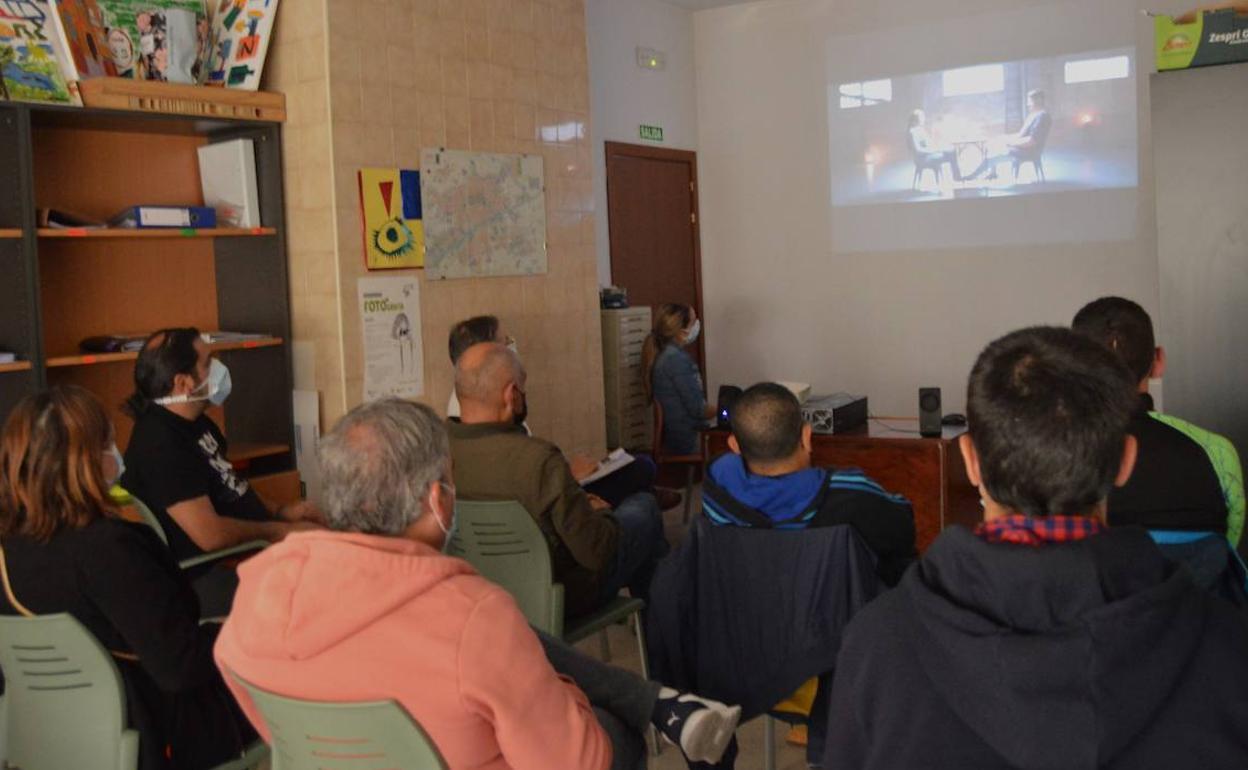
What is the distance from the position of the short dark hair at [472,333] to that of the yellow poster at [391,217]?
38 centimetres

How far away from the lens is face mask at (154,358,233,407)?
360 cm

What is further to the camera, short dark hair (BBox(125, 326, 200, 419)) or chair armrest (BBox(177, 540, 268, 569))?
short dark hair (BBox(125, 326, 200, 419))

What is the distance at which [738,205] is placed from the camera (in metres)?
7.79

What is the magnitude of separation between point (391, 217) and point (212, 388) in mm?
1338

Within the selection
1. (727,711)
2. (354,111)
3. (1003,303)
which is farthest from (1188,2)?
(727,711)

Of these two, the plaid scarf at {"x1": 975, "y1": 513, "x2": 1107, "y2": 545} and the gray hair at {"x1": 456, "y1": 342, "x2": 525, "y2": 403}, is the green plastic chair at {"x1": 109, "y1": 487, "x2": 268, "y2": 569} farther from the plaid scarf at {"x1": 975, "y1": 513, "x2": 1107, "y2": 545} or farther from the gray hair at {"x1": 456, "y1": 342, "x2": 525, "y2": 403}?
the plaid scarf at {"x1": 975, "y1": 513, "x2": 1107, "y2": 545}

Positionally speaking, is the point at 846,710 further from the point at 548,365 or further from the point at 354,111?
the point at 548,365

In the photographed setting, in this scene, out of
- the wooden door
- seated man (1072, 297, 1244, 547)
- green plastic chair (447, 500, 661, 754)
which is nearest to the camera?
seated man (1072, 297, 1244, 547)

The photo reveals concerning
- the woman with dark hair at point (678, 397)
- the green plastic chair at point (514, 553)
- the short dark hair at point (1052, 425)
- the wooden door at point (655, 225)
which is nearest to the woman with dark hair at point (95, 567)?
the green plastic chair at point (514, 553)

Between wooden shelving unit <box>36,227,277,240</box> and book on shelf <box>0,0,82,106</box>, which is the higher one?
book on shelf <box>0,0,82,106</box>

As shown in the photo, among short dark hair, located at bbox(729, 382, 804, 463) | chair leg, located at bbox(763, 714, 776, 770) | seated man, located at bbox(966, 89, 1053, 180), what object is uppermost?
seated man, located at bbox(966, 89, 1053, 180)

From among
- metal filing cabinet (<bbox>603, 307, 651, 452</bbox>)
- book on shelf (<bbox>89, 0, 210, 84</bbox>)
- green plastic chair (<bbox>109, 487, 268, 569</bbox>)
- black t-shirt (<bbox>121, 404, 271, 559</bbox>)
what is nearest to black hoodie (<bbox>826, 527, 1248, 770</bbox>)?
green plastic chair (<bbox>109, 487, 268, 569</bbox>)

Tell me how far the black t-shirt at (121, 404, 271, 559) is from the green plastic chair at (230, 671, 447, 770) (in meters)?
1.72

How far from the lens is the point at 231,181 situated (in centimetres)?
460
